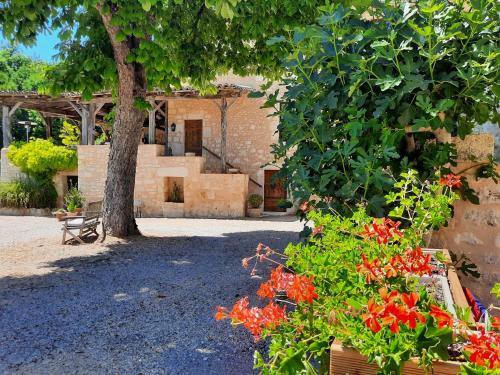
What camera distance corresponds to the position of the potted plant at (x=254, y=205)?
43.9 ft

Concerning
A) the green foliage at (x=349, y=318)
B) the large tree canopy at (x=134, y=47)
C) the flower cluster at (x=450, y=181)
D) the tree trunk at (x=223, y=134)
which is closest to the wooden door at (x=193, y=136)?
the tree trunk at (x=223, y=134)

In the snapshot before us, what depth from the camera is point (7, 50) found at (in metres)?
25.2

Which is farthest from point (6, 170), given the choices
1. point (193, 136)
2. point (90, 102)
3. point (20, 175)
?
point (193, 136)

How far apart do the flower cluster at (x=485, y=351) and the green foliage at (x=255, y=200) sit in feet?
41.0

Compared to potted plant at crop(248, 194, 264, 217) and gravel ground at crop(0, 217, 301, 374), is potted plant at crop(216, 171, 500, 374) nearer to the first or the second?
gravel ground at crop(0, 217, 301, 374)

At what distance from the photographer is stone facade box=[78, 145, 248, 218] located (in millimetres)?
13078

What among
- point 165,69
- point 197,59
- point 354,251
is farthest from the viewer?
point 197,59

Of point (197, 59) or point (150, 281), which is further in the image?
point (197, 59)

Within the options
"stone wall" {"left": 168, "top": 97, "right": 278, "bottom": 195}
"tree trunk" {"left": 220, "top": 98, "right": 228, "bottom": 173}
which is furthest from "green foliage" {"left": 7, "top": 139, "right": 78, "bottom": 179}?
"tree trunk" {"left": 220, "top": 98, "right": 228, "bottom": 173}

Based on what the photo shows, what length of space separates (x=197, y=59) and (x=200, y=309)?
548 centimetres

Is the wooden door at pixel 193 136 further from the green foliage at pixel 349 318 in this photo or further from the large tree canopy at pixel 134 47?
the green foliage at pixel 349 318

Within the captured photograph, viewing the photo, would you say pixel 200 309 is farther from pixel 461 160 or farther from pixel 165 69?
pixel 165 69

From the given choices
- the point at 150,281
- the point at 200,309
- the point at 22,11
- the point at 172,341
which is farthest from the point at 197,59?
the point at 172,341

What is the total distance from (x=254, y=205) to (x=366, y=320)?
1250 centimetres
